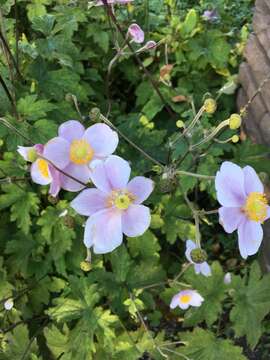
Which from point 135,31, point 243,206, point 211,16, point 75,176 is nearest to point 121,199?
point 75,176

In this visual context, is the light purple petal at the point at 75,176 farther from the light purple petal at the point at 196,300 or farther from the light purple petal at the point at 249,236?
the light purple petal at the point at 196,300

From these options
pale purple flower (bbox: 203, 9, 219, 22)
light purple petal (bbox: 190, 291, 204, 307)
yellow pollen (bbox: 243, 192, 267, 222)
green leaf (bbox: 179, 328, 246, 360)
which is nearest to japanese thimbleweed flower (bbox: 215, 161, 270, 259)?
yellow pollen (bbox: 243, 192, 267, 222)

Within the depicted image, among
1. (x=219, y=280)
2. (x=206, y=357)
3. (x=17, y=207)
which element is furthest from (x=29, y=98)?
(x=206, y=357)

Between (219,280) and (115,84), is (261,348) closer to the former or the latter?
(219,280)

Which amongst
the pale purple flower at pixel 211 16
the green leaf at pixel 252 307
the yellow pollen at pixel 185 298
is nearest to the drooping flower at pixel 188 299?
the yellow pollen at pixel 185 298

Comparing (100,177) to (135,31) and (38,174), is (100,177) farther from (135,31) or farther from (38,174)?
(135,31)

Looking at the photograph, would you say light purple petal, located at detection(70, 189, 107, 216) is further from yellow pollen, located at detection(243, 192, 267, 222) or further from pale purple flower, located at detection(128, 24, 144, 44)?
pale purple flower, located at detection(128, 24, 144, 44)
